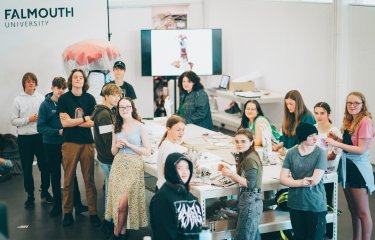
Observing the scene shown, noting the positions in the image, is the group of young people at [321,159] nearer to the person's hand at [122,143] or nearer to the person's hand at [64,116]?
the person's hand at [122,143]

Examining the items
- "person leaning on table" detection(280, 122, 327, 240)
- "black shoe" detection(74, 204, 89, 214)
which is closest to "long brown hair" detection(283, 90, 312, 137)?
"person leaning on table" detection(280, 122, 327, 240)

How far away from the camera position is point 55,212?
7109 millimetres

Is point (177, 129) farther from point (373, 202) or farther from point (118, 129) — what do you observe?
point (373, 202)

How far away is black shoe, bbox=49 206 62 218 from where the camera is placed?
709 cm

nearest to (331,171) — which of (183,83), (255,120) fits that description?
(255,120)

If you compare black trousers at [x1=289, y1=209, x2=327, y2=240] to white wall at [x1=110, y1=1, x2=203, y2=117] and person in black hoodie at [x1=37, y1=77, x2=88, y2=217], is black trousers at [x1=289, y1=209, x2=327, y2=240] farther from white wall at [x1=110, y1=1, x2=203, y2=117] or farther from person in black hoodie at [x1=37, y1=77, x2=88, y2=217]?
white wall at [x1=110, y1=1, x2=203, y2=117]

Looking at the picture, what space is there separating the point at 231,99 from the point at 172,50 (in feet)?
4.01

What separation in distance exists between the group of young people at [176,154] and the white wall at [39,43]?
2.09 metres

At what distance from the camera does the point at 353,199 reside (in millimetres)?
5629

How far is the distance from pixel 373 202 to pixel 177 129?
9.52 ft

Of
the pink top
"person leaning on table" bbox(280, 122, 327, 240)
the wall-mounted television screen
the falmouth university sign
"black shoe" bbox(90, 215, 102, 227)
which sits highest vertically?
the falmouth university sign

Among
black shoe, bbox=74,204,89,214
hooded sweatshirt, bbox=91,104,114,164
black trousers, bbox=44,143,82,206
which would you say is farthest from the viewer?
black shoe, bbox=74,204,89,214

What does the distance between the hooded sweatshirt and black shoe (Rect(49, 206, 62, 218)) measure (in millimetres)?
1149

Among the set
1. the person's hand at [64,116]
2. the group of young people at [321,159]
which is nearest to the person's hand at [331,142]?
the group of young people at [321,159]
